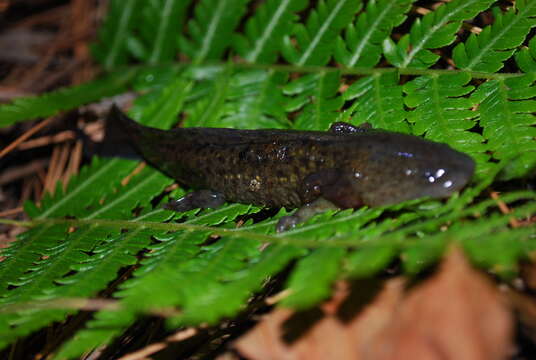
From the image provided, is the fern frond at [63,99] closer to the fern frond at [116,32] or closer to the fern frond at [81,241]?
the fern frond at [116,32]

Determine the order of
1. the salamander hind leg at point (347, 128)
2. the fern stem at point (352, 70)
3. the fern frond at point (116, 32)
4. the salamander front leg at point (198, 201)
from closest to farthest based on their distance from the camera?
1. the fern stem at point (352, 70)
2. the salamander hind leg at point (347, 128)
3. the salamander front leg at point (198, 201)
4. the fern frond at point (116, 32)

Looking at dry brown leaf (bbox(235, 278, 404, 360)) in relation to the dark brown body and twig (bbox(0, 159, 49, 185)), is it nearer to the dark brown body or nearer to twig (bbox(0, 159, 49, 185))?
the dark brown body

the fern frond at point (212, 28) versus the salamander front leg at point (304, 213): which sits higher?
the fern frond at point (212, 28)

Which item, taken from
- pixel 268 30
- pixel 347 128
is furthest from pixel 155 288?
pixel 268 30

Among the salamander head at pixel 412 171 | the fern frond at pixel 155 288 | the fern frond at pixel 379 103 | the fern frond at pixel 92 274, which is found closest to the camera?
the fern frond at pixel 155 288

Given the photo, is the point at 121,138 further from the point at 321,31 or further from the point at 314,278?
the point at 314,278

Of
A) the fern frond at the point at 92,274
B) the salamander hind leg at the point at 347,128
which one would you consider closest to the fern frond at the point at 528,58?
the salamander hind leg at the point at 347,128
